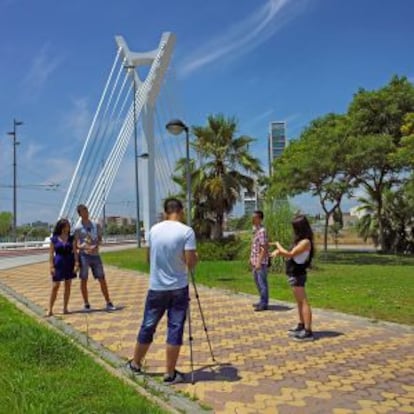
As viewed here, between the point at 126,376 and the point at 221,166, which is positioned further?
the point at 221,166

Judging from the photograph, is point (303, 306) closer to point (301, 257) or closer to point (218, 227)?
point (301, 257)

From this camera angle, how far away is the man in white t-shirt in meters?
5.19

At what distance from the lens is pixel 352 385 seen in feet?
16.7

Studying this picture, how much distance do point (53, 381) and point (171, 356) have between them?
105cm

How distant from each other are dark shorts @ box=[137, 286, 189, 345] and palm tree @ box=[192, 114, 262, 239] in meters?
17.3

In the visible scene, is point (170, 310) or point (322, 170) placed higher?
point (322, 170)

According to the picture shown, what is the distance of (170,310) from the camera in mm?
5293

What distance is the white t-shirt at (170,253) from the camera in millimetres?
5184

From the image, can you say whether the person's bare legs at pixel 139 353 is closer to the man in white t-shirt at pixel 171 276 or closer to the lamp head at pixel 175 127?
the man in white t-shirt at pixel 171 276

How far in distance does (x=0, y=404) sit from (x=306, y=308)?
12.5 ft

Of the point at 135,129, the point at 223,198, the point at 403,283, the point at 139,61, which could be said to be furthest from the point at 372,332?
the point at 139,61

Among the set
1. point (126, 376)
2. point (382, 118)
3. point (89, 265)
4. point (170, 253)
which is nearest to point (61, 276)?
point (89, 265)

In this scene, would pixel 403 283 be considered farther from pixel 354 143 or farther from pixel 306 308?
pixel 354 143

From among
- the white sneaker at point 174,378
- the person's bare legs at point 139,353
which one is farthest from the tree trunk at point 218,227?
the white sneaker at point 174,378
